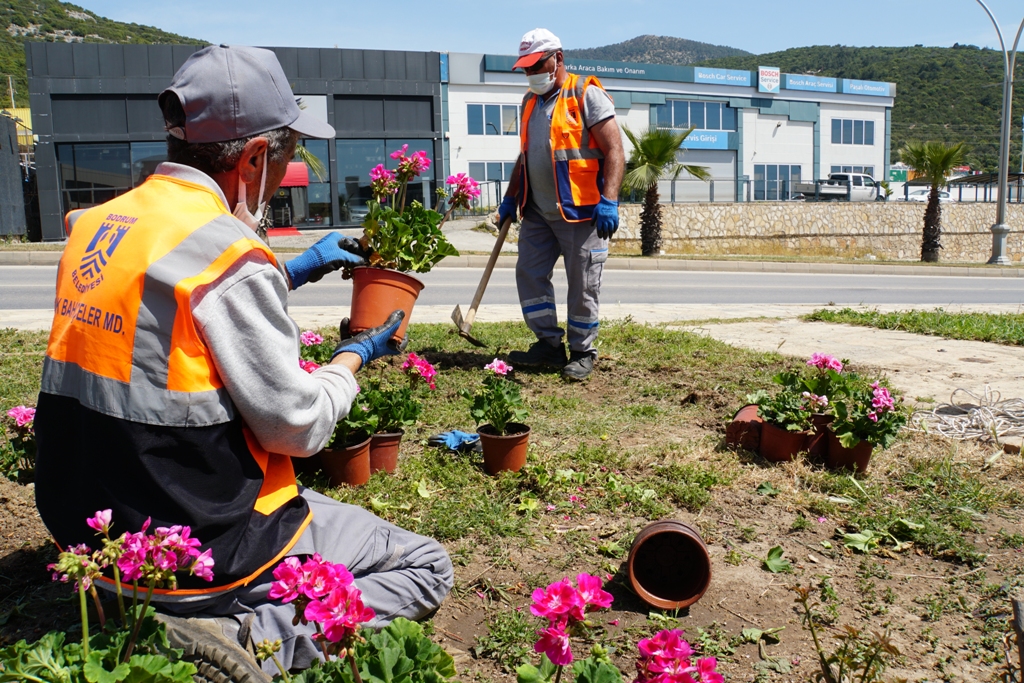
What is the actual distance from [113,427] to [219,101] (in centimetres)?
78

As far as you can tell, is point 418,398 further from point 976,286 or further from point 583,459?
point 976,286

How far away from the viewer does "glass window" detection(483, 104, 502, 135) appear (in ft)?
120

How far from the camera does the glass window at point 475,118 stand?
36.2m

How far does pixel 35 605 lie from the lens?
8.16ft

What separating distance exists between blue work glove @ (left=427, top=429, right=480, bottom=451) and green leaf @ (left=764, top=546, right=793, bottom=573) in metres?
1.49

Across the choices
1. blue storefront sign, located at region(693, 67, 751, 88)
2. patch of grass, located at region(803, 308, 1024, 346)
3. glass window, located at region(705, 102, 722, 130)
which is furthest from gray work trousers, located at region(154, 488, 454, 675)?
glass window, located at region(705, 102, 722, 130)

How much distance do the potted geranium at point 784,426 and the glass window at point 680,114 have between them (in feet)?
134

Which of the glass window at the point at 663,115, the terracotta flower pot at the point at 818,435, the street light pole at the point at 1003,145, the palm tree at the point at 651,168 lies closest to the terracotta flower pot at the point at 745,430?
the terracotta flower pot at the point at 818,435

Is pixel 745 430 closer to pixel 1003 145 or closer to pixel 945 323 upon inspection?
pixel 945 323

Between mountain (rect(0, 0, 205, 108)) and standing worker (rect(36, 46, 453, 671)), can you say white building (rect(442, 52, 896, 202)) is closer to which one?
standing worker (rect(36, 46, 453, 671))

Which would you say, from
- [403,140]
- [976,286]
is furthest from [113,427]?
[403,140]

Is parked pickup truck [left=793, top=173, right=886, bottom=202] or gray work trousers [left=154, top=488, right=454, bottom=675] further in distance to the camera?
parked pickup truck [left=793, top=173, right=886, bottom=202]

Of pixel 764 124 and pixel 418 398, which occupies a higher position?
pixel 764 124

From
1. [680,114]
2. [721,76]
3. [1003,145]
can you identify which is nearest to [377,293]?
[1003,145]
